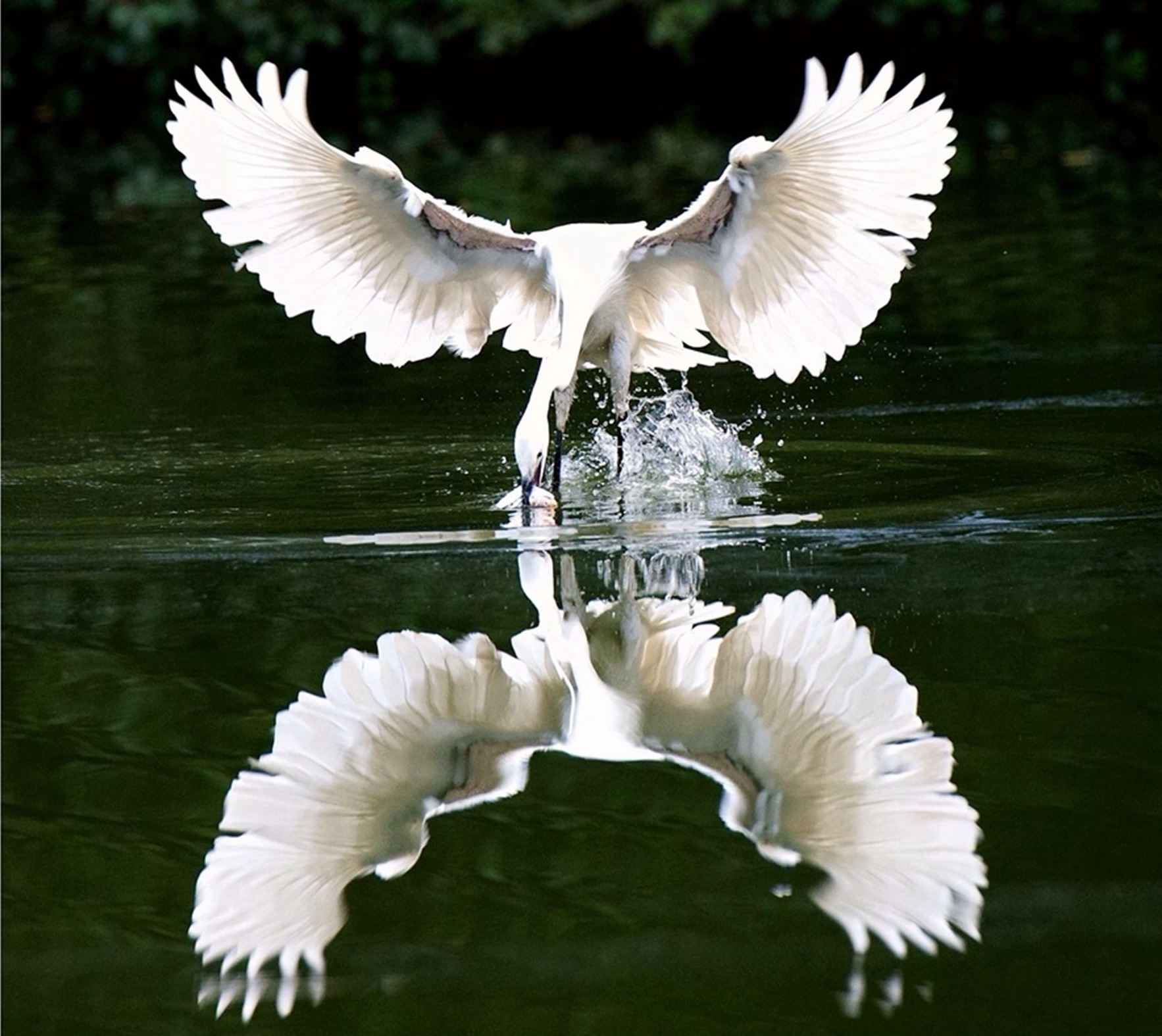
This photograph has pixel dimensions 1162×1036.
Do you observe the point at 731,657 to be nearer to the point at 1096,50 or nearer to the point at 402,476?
the point at 402,476

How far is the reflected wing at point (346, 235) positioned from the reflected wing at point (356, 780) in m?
2.20

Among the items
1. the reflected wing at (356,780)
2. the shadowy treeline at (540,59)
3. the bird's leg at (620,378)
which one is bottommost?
the reflected wing at (356,780)

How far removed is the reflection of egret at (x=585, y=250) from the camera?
6.53m

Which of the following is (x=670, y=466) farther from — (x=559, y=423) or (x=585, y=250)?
(x=585, y=250)

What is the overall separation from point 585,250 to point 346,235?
30.4 inches

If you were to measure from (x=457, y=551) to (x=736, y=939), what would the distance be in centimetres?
284

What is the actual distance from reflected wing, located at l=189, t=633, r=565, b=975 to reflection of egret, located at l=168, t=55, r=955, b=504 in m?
1.70

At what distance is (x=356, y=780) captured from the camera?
14.2 ft

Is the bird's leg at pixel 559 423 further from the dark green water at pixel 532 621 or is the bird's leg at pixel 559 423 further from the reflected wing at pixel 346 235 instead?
the reflected wing at pixel 346 235

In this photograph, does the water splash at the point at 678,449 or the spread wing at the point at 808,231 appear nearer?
the spread wing at the point at 808,231

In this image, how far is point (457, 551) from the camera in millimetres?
6227

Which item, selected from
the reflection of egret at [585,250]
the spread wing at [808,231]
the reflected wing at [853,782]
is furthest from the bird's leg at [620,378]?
the reflected wing at [853,782]

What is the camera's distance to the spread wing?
6.35m

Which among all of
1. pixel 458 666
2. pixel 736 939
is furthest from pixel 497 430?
pixel 736 939
